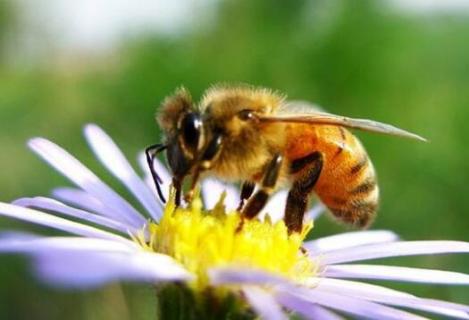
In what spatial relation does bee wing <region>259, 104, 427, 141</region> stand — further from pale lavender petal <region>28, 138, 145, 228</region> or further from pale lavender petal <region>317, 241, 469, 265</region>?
pale lavender petal <region>28, 138, 145, 228</region>

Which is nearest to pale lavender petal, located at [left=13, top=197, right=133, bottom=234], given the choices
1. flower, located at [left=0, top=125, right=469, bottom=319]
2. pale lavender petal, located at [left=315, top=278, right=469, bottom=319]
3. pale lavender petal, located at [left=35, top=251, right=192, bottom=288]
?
flower, located at [left=0, top=125, right=469, bottom=319]

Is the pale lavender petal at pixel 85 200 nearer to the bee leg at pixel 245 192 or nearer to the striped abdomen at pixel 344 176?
A: the bee leg at pixel 245 192

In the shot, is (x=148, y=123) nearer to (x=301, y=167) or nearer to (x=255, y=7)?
(x=255, y=7)

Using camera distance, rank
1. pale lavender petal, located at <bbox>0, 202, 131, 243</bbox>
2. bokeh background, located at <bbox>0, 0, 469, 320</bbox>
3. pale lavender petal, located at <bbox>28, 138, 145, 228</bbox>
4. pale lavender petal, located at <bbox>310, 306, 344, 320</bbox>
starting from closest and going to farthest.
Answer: pale lavender petal, located at <bbox>310, 306, 344, 320</bbox> < pale lavender petal, located at <bbox>0, 202, 131, 243</bbox> < pale lavender petal, located at <bbox>28, 138, 145, 228</bbox> < bokeh background, located at <bbox>0, 0, 469, 320</bbox>

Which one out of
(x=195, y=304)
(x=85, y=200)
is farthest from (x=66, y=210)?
(x=195, y=304)

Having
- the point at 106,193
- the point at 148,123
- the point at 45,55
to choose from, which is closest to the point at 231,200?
the point at 106,193

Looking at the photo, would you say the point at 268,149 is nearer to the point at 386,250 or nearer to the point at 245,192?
the point at 245,192
